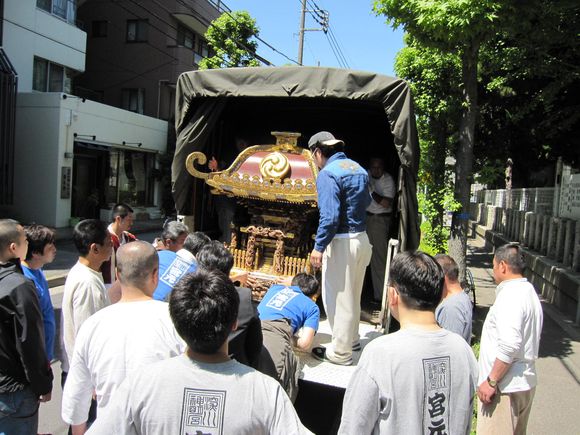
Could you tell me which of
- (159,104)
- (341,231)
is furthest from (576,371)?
(159,104)

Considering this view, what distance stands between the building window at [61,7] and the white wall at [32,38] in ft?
0.93

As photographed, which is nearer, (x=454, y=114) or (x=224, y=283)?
(x=224, y=283)

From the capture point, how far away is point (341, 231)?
3.70m

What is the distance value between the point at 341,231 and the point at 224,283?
6.96 feet

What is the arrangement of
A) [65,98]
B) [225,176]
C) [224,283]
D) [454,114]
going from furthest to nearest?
[65,98] < [454,114] < [225,176] < [224,283]

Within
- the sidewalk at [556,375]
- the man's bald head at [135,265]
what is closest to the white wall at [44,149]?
the sidewalk at [556,375]

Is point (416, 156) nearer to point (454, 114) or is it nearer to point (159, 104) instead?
point (454, 114)

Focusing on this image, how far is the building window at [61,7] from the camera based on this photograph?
16.2 metres

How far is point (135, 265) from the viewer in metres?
2.24

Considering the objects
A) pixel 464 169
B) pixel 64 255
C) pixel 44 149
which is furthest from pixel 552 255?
pixel 44 149

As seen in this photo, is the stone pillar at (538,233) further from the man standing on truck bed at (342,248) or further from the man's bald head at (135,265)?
the man's bald head at (135,265)

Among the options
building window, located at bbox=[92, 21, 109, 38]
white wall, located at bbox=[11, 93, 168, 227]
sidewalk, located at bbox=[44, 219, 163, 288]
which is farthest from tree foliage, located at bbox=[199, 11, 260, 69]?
building window, located at bbox=[92, 21, 109, 38]

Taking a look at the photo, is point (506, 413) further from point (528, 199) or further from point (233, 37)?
point (233, 37)

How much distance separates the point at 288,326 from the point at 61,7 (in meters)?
18.0
